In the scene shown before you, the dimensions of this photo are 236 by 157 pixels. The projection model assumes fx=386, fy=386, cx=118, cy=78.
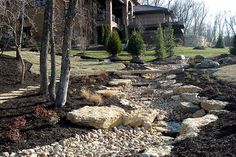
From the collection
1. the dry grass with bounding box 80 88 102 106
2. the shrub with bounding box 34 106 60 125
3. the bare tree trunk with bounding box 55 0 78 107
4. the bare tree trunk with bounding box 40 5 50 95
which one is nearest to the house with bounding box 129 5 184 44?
the bare tree trunk with bounding box 40 5 50 95

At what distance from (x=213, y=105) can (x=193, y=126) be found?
2.21 meters

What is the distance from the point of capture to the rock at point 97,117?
8.46 m

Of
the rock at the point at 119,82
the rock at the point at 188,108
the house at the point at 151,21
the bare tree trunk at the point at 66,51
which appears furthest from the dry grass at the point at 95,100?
the house at the point at 151,21

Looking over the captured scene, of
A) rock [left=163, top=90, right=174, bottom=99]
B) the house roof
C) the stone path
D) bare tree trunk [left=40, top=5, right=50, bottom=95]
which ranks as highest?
the house roof

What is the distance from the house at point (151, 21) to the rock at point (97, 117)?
102 ft

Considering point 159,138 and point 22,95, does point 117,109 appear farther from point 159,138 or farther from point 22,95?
point 22,95

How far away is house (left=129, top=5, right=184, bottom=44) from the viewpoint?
41094 millimetres

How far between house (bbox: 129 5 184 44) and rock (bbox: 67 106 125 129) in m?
31.0

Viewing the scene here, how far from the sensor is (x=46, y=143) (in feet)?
24.3

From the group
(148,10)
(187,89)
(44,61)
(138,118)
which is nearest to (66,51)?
(44,61)

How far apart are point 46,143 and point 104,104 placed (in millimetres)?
3187

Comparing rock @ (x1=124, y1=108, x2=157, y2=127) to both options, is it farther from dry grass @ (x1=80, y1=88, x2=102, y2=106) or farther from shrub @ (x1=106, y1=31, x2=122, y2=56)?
shrub @ (x1=106, y1=31, x2=122, y2=56)

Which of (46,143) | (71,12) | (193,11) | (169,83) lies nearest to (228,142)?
(46,143)

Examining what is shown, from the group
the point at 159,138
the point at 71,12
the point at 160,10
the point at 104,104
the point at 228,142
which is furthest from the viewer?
the point at 160,10
